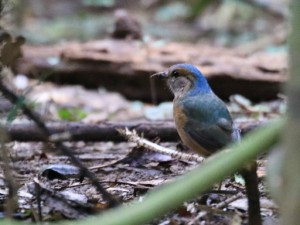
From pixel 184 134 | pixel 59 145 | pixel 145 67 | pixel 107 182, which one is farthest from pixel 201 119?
pixel 145 67

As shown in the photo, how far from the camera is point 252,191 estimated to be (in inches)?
85.0

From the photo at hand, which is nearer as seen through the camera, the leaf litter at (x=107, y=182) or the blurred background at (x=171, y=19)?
the leaf litter at (x=107, y=182)

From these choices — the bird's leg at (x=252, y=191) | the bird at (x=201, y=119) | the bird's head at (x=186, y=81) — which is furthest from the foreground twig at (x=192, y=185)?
the bird's head at (x=186, y=81)

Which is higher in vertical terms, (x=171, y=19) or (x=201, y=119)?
(x=201, y=119)

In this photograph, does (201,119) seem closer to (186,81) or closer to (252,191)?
(186,81)

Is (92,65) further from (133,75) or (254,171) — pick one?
(254,171)

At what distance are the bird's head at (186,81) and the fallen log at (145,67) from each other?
9.92 feet

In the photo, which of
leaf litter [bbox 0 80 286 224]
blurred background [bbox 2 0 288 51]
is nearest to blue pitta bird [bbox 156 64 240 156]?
leaf litter [bbox 0 80 286 224]

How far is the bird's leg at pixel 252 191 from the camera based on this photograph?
205 cm

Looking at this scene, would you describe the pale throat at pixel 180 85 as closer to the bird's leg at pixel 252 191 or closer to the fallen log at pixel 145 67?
the bird's leg at pixel 252 191

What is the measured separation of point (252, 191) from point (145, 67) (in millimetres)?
4798

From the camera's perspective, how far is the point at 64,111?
19.2 feet

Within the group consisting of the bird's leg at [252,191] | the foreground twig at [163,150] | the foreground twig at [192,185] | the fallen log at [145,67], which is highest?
the foreground twig at [192,185]

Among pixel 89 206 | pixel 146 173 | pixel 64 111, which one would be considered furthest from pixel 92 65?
pixel 89 206
